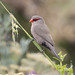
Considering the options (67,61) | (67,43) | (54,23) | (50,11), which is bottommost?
(67,61)

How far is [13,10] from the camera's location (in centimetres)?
588

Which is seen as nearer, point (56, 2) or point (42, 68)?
point (42, 68)

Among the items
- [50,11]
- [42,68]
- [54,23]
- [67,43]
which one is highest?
[50,11]

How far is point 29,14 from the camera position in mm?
5883

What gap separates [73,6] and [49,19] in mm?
640

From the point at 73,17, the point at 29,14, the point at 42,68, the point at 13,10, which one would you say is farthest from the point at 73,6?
the point at 42,68

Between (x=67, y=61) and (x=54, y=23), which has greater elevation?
(x=54, y=23)

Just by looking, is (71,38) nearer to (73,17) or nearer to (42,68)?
(73,17)

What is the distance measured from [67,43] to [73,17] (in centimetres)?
62

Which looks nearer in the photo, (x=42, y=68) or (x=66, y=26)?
(x=42, y=68)

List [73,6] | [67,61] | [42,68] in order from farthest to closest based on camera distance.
Answer: [73,6]
[67,61]
[42,68]

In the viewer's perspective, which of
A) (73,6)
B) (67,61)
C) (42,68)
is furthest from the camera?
(73,6)

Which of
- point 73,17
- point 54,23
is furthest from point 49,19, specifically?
point 73,17

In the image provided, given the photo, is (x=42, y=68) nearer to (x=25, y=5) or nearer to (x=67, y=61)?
(x=67, y=61)
